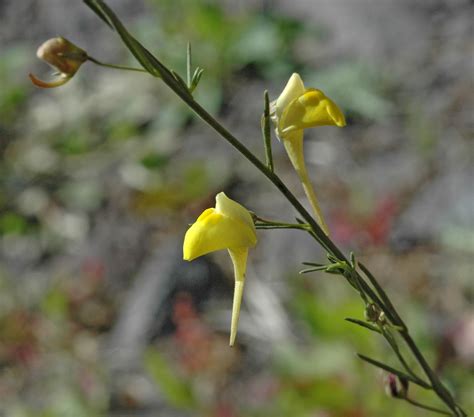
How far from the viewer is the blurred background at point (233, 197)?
259 centimetres

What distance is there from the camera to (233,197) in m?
3.37

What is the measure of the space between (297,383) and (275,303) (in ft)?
1.71

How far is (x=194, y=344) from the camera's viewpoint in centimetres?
279

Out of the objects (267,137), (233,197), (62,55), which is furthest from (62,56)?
(233,197)

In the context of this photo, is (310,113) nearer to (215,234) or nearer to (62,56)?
(215,234)

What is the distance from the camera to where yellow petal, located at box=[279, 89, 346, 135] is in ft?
3.33

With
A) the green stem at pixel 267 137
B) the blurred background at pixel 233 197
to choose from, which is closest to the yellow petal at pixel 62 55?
the green stem at pixel 267 137

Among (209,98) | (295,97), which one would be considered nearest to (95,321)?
(209,98)

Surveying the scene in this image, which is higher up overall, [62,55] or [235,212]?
[62,55]

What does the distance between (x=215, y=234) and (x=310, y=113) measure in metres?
0.17

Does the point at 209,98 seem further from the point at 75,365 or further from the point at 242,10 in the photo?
the point at 75,365

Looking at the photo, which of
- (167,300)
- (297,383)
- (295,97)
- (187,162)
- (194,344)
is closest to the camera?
(295,97)

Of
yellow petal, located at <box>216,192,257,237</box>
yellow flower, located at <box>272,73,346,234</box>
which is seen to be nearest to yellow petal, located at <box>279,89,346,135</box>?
yellow flower, located at <box>272,73,346,234</box>

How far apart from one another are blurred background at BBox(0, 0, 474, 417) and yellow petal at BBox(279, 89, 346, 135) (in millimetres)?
1238
